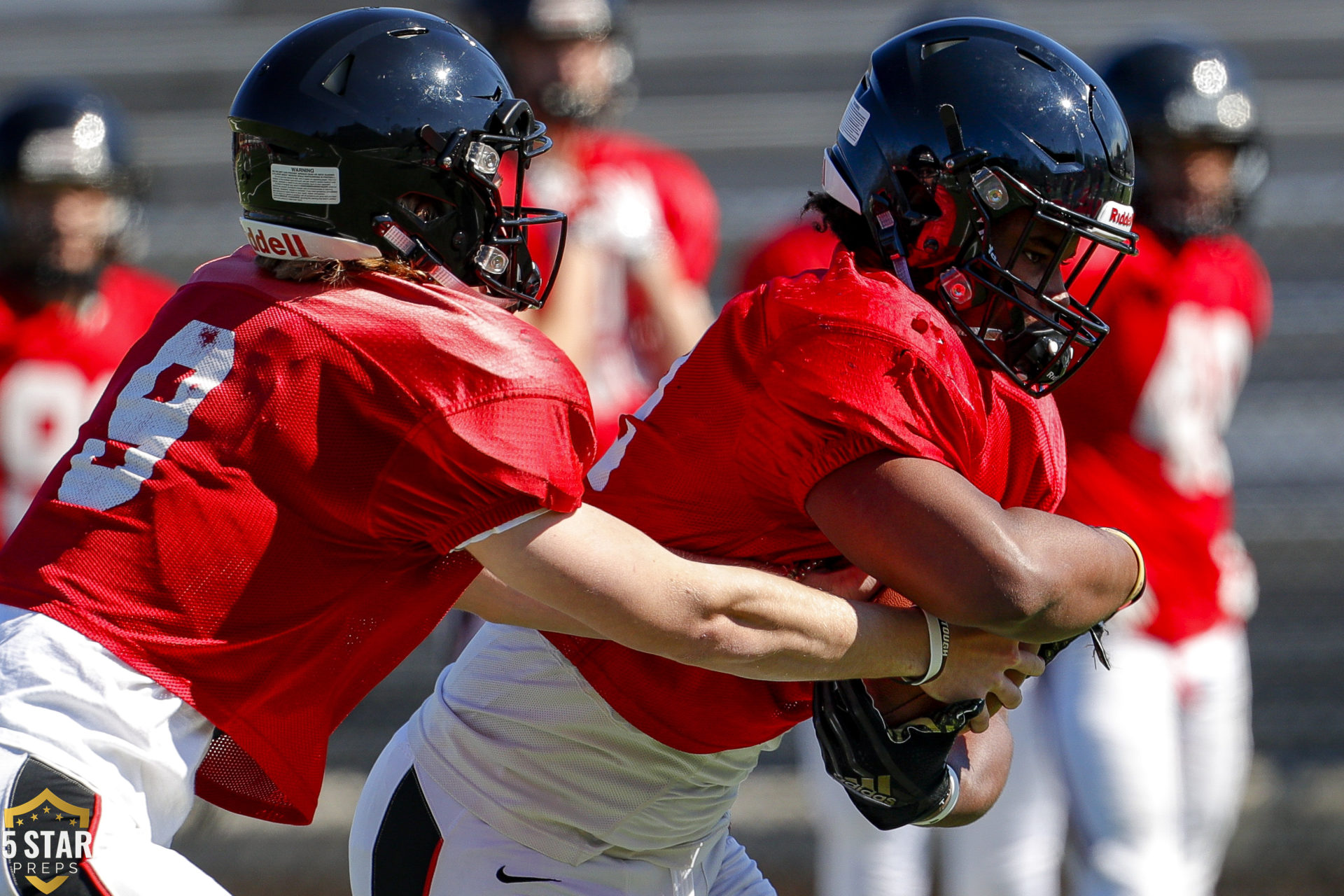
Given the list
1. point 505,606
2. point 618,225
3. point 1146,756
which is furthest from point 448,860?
point 618,225

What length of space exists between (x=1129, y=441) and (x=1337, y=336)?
358 centimetres

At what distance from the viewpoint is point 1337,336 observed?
23.2 ft

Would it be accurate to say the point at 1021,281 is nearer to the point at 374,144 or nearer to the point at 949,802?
the point at 949,802

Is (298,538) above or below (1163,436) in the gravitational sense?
above

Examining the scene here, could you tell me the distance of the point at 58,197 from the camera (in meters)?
4.68

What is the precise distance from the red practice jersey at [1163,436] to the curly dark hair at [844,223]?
1.70 meters

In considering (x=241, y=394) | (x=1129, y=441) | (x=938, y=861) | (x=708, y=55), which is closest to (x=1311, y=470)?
(x=938, y=861)

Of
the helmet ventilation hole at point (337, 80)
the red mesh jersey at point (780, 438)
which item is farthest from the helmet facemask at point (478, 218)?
the red mesh jersey at point (780, 438)

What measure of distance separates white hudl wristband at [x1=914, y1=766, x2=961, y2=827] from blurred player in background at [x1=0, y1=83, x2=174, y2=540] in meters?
3.03

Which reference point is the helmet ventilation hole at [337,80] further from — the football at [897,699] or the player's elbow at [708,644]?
the football at [897,699]

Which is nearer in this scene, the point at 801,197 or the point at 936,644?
the point at 936,644

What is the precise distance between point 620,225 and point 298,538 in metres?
2.93

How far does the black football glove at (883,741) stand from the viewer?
2.11 m

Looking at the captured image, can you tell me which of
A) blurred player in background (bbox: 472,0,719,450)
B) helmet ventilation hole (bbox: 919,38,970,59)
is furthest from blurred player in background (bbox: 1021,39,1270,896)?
helmet ventilation hole (bbox: 919,38,970,59)
